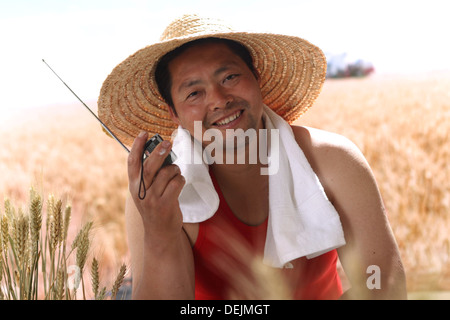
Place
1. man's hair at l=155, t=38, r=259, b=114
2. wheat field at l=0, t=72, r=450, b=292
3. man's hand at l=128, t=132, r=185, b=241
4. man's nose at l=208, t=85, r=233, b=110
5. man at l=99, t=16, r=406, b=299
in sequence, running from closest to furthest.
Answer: man's hand at l=128, t=132, r=185, b=241 < man at l=99, t=16, r=406, b=299 < man's nose at l=208, t=85, r=233, b=110 < man's hair at l=155, t=38, r=259, b=114 < wheat field at l=0, t=72, r=450, b=292

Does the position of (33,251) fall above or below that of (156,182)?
below

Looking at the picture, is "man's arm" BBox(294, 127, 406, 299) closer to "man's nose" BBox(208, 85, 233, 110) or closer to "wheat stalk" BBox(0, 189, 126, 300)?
"man's nose" BBox(208, 85, 233, 110)

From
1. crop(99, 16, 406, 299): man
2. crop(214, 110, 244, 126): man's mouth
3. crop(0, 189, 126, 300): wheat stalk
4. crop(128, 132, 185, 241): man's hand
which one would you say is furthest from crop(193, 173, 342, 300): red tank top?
crop(0, 189, 126, 300): wheat stalk

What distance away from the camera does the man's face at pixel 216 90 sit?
146cm

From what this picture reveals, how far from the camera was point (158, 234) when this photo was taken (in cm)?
124

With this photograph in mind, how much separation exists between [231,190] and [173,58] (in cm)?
49

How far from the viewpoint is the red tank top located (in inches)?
60.6

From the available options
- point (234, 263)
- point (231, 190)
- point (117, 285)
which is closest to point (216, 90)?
point (231, 190)

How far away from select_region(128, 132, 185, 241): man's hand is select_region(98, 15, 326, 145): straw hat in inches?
19.1

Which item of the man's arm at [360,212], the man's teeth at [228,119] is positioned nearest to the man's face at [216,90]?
the man's teeth at [228,119]

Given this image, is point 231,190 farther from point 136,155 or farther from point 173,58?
point 136,155

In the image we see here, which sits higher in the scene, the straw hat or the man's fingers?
the straw hat
